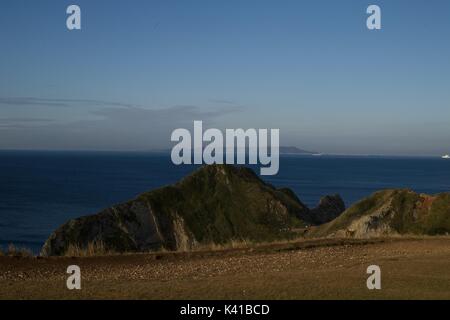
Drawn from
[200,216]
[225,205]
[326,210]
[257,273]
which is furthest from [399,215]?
[257,273]

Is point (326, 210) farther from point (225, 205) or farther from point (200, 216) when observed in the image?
point (200, 216)

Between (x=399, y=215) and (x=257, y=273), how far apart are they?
2625cm

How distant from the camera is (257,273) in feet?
50.9

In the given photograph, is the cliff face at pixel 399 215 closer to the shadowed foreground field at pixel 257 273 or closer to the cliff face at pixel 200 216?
the cliff face at pixel 200 216

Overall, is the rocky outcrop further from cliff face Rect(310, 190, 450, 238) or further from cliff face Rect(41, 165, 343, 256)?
cliff face Rect(310, 190, 450, 238)

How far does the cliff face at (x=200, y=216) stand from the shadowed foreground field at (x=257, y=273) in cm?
2109

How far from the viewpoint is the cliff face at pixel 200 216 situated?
43844mm

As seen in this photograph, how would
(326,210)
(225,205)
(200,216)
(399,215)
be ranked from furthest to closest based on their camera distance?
(326,210) < (225,205) < (200,216) < (399,215)

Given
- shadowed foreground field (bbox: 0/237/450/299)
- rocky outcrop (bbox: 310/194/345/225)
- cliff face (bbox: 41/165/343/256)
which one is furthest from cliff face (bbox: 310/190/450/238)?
shadowed foreground field (bbox: 0/237/450/299)

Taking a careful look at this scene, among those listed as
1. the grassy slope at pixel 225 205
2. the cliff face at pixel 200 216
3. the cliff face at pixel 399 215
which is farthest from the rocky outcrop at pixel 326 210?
the cliff face at pixel 399 215

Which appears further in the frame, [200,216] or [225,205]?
[225,205]
